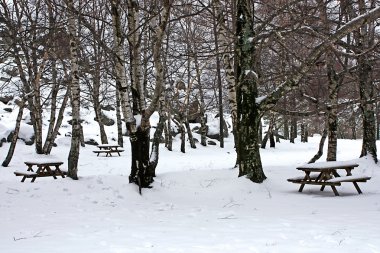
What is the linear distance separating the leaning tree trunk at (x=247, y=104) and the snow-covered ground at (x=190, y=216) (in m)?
0.46

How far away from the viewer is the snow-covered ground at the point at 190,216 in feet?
15.2

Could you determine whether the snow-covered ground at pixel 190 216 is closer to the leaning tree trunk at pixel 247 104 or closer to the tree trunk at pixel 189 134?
the leaning tree trunk at pixel 247 104

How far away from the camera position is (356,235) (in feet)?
16.2

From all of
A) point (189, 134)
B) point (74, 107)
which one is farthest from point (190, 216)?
point (189, 134)

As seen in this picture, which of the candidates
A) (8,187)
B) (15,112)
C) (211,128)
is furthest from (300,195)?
(15,112)

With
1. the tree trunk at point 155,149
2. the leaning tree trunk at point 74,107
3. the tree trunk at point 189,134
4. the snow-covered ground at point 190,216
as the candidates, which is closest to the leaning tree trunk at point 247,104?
the snow-covered ground at point 190,216

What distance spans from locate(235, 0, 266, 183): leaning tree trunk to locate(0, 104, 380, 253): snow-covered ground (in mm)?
463

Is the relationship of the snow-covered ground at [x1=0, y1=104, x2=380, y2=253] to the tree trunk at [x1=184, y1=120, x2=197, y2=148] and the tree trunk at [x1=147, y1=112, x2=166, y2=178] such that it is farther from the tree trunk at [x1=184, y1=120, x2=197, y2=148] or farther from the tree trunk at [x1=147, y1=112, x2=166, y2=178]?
the tree trunk at [x1=184, y1=120, x2=197, y2=148]

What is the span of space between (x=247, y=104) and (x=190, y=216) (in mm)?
3879

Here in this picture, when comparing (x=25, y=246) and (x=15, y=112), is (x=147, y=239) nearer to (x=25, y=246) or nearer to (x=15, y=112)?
(x=25, y=246)

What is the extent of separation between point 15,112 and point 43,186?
71.2 feet

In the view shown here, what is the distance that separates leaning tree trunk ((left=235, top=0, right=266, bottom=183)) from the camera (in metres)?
9.57

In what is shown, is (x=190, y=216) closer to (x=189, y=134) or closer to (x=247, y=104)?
(x=247, y=104)

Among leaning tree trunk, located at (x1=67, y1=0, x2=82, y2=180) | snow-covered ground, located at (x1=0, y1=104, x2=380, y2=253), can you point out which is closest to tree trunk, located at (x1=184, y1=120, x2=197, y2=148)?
snow-covered ground, located at (x1=0, y1=104, x2=380, y2=253)
